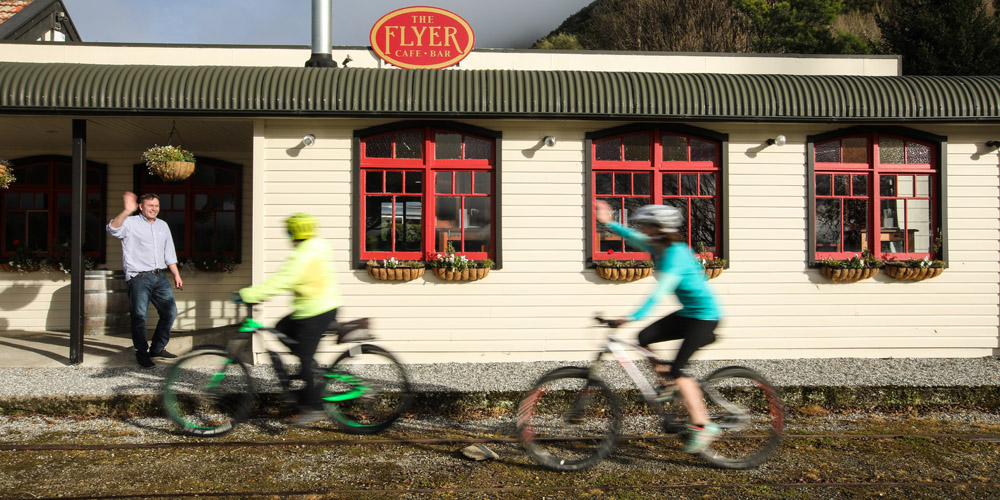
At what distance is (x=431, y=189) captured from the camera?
23.9 feet

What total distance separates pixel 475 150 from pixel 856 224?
4.47 metres

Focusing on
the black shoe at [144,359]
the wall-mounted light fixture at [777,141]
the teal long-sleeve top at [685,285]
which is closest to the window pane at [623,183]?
the wall-mounted light fixture at [777,141]

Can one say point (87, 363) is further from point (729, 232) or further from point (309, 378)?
point (729, 232)

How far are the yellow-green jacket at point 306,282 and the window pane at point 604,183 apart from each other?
3731 millimetres

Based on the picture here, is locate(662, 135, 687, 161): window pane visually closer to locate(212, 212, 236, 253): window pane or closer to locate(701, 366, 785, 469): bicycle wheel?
locate(701, 366, 785, 469): bicycle wheel

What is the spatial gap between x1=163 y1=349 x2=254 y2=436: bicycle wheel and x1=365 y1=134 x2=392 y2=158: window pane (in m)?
3.24

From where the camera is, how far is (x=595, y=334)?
7.29m

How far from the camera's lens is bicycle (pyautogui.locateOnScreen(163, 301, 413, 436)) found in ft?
15.2

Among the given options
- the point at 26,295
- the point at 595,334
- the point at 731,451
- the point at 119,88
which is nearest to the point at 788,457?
the point at 731,451

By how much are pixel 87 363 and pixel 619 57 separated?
26.6ft

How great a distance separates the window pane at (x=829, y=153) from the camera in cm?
747

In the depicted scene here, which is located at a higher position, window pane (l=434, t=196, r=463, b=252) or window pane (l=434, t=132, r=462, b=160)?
window pane (l=434, t=132, r=462, b=160)

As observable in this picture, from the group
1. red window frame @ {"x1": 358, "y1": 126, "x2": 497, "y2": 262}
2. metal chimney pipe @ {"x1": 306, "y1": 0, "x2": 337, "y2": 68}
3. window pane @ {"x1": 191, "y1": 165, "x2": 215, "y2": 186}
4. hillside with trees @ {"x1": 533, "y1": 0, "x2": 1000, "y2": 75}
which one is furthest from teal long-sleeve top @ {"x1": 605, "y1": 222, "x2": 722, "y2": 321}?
hillside with trees @ {"x1": 533, "y1": 0, "x2": 1000, "y2": 75}

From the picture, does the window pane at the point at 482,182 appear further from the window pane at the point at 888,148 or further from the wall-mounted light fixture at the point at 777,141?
the window pane at the point at 888,148
